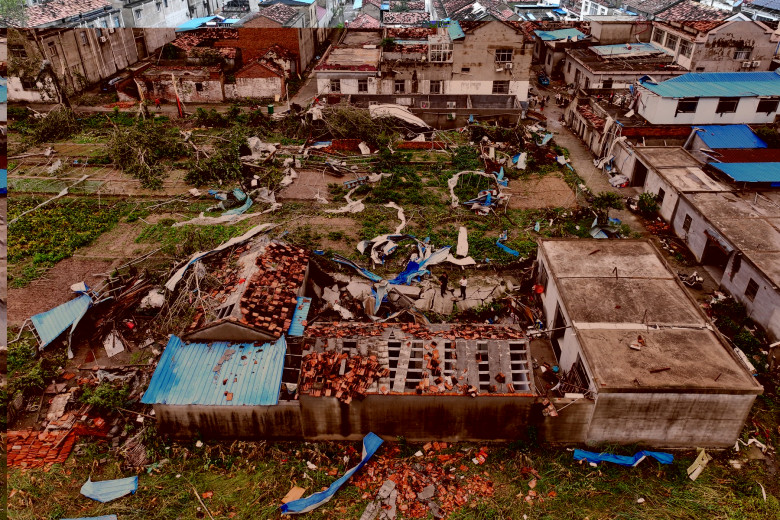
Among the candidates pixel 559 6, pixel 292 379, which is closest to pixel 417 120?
pixel 292 379

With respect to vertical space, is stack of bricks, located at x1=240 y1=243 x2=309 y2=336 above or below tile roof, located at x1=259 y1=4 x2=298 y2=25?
below

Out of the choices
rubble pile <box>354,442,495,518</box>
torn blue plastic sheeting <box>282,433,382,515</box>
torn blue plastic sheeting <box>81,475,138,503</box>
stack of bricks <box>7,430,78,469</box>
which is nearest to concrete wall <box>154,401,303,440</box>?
torn blue plastic sheeting <box>81,475,138,503</box>

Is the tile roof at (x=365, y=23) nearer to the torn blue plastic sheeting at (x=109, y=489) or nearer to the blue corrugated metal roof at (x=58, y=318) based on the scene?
the blue corrugated metal roof at (x=58, y=318)

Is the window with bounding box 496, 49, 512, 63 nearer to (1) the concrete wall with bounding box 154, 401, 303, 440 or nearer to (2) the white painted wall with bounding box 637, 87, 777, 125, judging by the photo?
(2) the white painted wall with bounding box 637, 87, 777, 125

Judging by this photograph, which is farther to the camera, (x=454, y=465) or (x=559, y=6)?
(x=559, y=6)

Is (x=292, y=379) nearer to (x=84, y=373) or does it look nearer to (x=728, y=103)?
(x=84, y=373)

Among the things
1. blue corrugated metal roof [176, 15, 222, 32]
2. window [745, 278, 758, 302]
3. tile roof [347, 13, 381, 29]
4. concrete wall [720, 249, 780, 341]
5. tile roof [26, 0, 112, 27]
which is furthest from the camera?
tile roof [347, 13, 381, 29]
